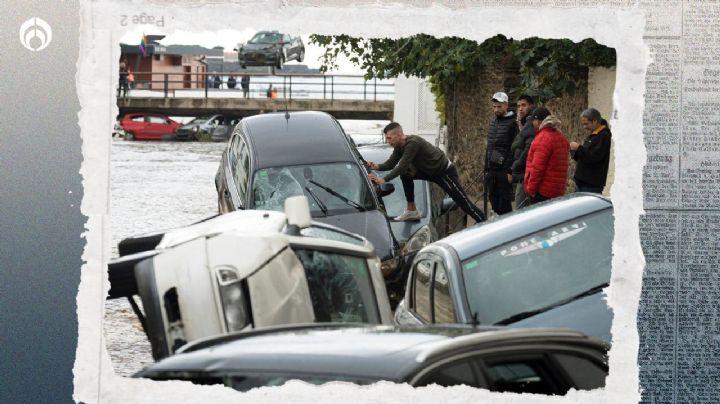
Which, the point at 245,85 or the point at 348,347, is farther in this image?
the point at 245,85

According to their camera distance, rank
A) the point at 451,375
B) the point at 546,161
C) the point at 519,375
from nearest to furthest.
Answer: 1. the point at 451,375
2. the point at 519,375
3. the point at 546,161

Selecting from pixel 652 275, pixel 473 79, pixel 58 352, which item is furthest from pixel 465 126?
pixel 58 352

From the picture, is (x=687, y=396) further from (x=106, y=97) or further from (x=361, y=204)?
(x=106, y=97)

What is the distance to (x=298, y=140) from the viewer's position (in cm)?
559

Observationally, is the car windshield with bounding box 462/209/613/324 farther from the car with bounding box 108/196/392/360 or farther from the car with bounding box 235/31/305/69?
the car with bounding box 235/31/305/69

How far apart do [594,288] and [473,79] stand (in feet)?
3.25

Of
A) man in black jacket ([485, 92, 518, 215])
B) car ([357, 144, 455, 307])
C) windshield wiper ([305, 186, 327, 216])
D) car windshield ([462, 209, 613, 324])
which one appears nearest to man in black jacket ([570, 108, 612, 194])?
car windshield ([462, 209, 613, 324])

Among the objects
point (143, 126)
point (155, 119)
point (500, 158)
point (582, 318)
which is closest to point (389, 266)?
point (500, 158)

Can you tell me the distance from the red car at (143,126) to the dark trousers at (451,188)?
1.01 metres

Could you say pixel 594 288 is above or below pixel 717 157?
below

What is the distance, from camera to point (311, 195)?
5.53m

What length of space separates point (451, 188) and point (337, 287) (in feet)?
2.13

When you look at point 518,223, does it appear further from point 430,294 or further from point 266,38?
point 266,38

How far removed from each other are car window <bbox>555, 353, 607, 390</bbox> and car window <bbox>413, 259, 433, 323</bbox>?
0.53 metres
